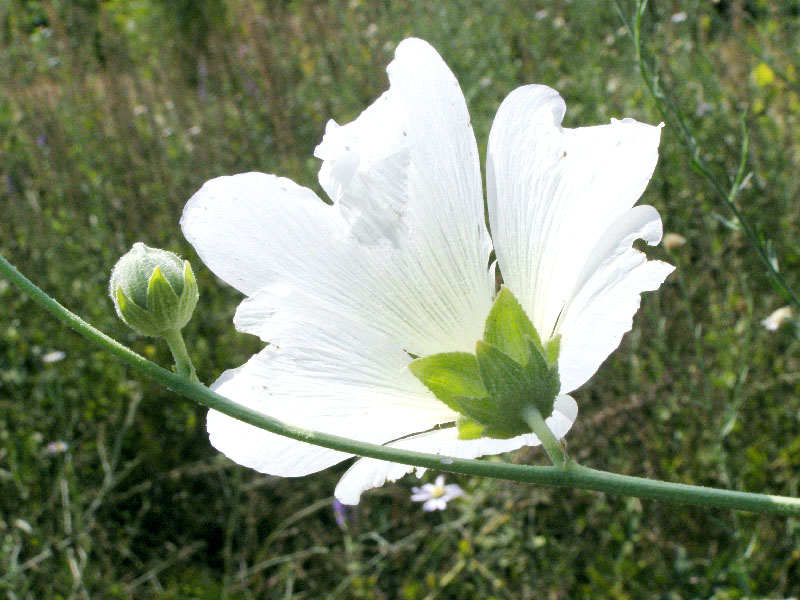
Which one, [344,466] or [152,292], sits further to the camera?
[344,466]

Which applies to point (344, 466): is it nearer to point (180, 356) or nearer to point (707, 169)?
point (707, 169)

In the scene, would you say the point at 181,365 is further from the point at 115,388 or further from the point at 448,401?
the point at 115,388

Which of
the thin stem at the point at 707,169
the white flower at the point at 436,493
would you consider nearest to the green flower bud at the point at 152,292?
the thin stem at the point at 707,169

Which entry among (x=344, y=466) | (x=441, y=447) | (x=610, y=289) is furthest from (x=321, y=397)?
(x=344, y=466)

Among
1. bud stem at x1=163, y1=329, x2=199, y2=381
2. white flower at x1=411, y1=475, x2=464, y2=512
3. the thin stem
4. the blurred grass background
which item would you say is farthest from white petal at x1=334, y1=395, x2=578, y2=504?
white flower at x1=411, y1=475, x2=464, y2=512

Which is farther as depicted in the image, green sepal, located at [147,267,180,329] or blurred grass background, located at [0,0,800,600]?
blurred grass background, located at [0,0,800,600]

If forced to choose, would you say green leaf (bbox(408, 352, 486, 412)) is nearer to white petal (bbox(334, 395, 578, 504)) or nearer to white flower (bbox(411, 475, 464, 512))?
white petal (bbox(334, 395, 578, 504))
